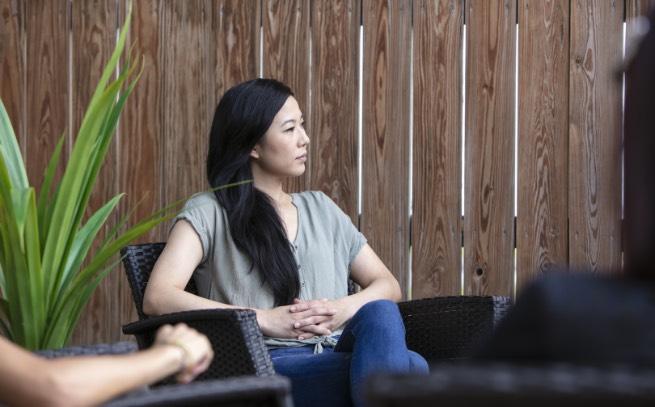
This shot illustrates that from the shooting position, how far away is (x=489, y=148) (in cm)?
352

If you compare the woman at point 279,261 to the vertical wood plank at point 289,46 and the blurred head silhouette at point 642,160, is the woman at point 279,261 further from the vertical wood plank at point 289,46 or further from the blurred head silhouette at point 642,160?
the blurred head silhouette at point 642,160

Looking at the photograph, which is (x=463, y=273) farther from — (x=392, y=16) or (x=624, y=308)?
(x=624, y=308)

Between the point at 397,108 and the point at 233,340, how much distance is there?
1.55m

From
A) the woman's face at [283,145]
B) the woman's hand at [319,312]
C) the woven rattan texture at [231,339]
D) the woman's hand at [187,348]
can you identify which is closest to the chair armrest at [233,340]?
the woven rattan texture at [231,339]

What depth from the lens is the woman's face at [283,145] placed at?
2.91m

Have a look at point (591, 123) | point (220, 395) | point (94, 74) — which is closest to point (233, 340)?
point (220, 395)

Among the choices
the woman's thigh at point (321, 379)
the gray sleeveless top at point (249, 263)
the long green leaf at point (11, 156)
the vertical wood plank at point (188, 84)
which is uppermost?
the vertical wood plank at point (188, 84)

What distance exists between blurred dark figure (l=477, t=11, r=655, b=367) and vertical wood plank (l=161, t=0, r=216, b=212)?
2.77 metres

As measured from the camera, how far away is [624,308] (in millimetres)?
875

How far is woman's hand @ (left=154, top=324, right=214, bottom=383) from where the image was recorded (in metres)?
1.28

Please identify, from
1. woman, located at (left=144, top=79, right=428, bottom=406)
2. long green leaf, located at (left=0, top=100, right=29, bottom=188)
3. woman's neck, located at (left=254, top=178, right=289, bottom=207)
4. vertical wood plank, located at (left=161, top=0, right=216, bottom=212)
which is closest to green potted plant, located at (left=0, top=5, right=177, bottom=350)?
long green leaf, located at (left=0, top=100, right=29, bottom=188)

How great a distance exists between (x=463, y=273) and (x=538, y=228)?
32 cm

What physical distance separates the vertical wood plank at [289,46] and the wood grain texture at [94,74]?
23.4 inches

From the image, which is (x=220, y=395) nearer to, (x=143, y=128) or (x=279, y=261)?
(x=279, y=261)
